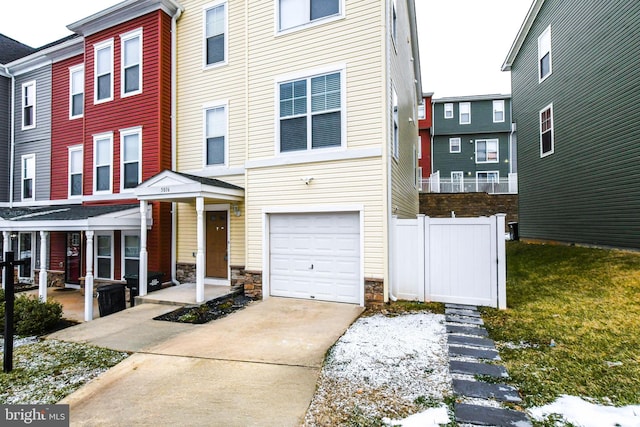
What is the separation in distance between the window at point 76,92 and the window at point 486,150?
25.0m

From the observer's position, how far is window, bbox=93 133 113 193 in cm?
1069

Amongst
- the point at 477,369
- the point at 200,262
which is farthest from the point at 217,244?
the point at 477,369

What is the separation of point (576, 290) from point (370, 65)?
21.8 ft

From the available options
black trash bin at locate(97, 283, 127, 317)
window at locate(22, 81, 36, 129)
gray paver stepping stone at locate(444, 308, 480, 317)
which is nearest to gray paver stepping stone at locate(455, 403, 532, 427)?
gray paver stepping stone at locate(444, 308, 480, 317)

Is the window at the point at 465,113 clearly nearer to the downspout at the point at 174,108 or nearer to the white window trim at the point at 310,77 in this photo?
the white window trim at the point at 310,77

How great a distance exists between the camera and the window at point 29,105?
13.4 metres

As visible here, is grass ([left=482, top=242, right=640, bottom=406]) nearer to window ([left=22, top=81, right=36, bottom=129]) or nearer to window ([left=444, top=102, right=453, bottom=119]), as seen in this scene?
window ([left=22, top=81, right=36, bottom=129])

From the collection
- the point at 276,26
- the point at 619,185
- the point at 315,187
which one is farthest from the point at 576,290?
the point at 276,26

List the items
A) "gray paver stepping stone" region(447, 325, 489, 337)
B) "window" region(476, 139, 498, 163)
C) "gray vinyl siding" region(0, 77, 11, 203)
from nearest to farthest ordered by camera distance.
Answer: "gray paver stepping stone" region(447, 325, 489, 337), "gray vinyl siding" region(0, 77, 11, 203), "window" region(476, 139, 498, 163)

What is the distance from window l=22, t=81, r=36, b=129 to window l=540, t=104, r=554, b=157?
20288 millimetres

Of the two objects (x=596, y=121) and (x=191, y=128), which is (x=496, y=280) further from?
(x=191, y=128)

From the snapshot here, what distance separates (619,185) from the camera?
30.3ft

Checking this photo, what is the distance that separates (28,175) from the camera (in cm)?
1350

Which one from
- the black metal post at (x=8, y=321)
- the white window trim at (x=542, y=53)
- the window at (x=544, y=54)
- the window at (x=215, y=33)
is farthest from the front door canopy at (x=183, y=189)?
the window at (x=544, y=54)
